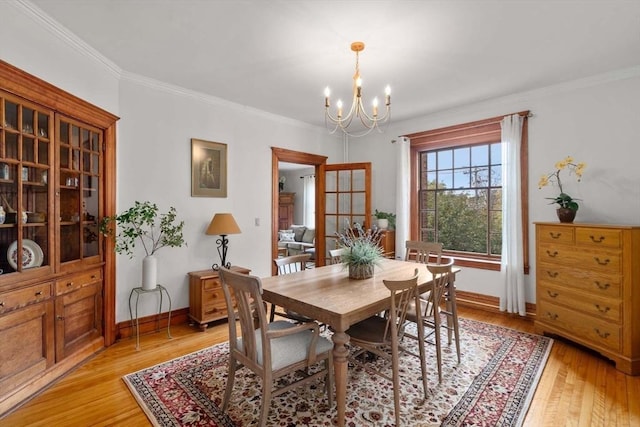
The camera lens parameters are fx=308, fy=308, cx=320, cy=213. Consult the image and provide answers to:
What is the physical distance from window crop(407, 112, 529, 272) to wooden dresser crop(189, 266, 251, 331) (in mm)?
2997

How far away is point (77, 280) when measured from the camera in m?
2.65

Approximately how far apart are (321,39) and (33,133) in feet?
7.51

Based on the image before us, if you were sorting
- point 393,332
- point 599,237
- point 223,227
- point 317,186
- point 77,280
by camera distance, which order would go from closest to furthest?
point 393,332 → point 77,280 → point 599,237 → point 223,227 → point 317,186

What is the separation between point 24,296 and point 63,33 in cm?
199

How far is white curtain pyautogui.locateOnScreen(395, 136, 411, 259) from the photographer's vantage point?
472 cm

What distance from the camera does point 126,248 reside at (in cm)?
301

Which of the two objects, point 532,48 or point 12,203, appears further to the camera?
point 532,48

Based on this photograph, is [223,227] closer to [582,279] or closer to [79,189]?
[79,189]

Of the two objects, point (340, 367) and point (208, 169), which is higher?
point (208, 169)

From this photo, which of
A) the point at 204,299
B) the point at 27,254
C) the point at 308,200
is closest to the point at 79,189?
the point at 27,254

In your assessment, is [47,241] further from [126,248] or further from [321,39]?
[321,39]

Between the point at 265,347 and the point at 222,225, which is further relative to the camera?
the point at 222,225

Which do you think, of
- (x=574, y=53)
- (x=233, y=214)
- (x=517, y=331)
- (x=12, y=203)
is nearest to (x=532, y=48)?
(x=574, y=53)

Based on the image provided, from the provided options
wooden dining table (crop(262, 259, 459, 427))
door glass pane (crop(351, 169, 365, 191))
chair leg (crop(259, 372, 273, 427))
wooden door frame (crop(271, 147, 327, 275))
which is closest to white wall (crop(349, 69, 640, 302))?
door glass pane (crop(351, 169, 365, 191))
